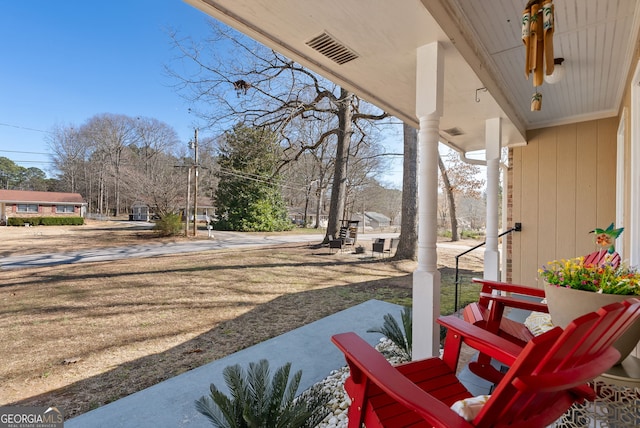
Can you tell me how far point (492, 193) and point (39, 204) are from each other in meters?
34.4

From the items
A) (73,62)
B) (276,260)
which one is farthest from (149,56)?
(276,260)

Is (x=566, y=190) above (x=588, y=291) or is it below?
above

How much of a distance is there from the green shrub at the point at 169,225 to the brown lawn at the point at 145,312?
638cm

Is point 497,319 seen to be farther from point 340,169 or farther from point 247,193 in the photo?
point 247,193

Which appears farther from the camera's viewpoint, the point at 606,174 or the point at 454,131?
the point at 454,131

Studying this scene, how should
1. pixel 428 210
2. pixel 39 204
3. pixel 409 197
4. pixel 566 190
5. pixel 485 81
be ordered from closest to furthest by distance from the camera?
pixel 428 210, pixel 485 81, pixel 566 190, pixel 409 197, pixel 39 204

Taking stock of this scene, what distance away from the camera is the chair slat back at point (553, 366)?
81cm

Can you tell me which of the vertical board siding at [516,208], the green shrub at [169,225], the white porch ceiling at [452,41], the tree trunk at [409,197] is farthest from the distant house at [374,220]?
the white porch ceiling at [452,41]

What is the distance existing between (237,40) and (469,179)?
13741 millimetres

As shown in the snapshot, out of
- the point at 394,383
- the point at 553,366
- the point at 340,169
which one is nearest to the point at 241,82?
the point at 340,169

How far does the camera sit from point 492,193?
410cm

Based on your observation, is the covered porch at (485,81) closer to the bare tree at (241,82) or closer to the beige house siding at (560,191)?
the beige house siding at (560,191)

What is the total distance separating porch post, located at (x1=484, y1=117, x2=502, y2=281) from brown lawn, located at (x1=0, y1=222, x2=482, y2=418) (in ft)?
6.03

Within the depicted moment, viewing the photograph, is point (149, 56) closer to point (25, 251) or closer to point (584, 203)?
point (25, 251)
